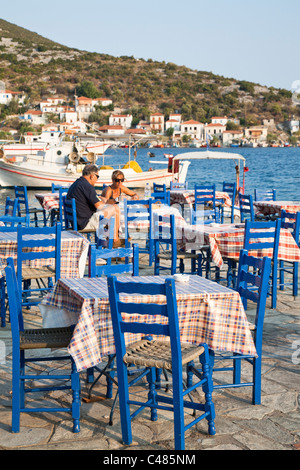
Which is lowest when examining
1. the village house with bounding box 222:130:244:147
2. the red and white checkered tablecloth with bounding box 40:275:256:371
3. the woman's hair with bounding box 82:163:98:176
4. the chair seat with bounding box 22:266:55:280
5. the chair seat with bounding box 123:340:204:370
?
the chair seat with bounding box 22:266:55:280

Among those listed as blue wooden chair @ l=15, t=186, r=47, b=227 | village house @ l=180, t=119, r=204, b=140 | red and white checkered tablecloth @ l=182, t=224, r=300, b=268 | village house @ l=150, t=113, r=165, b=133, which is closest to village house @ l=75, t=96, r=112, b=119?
village house @ l=150, t=113, r=165, b=133

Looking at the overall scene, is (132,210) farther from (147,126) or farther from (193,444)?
(147,126)

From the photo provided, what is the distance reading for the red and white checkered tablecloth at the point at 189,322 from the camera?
345 centimetres

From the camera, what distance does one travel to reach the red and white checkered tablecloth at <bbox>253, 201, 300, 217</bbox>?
31.0ft

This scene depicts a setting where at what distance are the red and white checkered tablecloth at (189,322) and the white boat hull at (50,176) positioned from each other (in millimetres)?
24223

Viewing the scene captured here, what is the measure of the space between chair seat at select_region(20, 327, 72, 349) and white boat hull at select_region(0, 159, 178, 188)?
78.4 feet

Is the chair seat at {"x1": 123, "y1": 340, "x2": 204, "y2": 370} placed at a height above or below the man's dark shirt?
below

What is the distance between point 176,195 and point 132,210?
5.36 metres

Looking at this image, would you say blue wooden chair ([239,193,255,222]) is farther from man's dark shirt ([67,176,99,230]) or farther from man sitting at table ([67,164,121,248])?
man's dark shirt ([67,176,99,230])

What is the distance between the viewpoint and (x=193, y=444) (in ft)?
10.7

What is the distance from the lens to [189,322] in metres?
3.55
